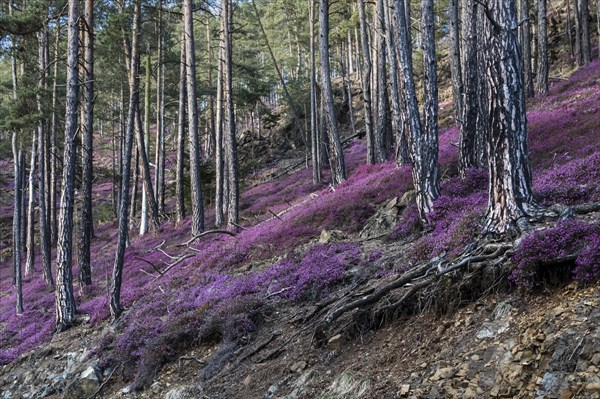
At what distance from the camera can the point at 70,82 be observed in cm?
1208

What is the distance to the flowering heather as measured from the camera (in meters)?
4.71

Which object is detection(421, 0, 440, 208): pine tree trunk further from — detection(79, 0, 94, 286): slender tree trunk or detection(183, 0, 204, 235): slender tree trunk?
detection(183, 0, 204, 235): slender tree trunk

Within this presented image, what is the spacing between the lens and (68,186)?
39.7ft

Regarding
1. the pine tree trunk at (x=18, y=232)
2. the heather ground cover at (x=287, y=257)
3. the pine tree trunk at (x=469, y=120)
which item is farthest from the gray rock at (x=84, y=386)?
the pine tree trunk at (x=469, y=120)

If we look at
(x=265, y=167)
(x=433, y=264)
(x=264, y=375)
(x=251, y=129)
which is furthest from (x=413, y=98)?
(x=251, y=129)

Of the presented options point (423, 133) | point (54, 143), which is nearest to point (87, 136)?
point (54, 143)

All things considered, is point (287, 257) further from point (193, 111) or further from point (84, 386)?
point (193, 111)

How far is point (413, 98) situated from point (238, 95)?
70.4 ft

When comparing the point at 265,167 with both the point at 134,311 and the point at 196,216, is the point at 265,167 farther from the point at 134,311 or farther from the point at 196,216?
the point at 134,311

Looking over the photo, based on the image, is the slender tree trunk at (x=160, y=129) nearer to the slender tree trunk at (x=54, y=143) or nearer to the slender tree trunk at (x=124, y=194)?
the slender tree trunk at (x=54, y=143)

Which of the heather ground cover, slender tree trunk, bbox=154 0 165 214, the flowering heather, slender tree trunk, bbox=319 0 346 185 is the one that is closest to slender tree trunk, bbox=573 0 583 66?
the heather ground cover

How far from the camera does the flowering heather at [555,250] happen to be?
4.71m

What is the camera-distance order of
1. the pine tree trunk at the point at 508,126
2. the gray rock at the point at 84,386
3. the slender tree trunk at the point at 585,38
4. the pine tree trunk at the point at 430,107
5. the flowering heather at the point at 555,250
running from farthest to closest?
the slender tree trunk at the point at 585,38 < the pine tree trunk at the point at 430,107 < the gray rock at the point at 84,386 < the pine tree trunk at the point at 508,126 < the flowering heather at the point at 555,250

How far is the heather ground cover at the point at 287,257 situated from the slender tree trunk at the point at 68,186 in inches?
25.4
